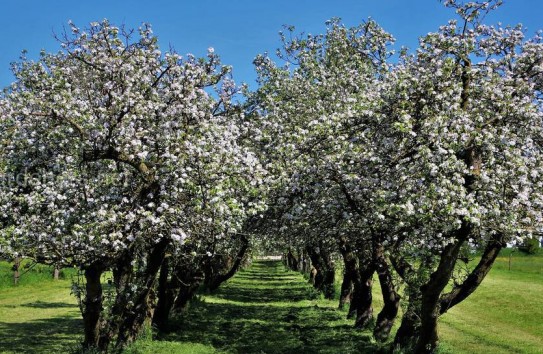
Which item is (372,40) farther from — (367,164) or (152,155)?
(152,155)

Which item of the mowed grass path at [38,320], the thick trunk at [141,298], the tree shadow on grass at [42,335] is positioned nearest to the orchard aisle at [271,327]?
the thick trunk at [141,298]

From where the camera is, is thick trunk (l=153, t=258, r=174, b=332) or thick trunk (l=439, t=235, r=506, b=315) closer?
thick trunk (l=439, t=235, r=506, b=315)

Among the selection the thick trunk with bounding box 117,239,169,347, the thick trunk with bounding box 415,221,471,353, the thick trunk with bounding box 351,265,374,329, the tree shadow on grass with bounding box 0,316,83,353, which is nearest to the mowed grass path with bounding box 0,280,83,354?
the tree shadow on grass with bounding box 0,316,83,353

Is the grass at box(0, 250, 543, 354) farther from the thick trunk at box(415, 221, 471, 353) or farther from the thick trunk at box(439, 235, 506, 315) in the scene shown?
the thick trunk at box(415, 221, 471, 353)

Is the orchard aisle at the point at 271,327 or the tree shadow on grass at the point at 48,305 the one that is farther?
the tree shadow on grass at the point at 48,305

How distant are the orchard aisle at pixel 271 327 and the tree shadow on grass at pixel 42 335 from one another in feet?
17.2

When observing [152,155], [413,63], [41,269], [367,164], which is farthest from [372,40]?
[41,269]

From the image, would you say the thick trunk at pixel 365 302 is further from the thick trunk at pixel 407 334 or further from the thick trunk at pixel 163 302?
the thick trunk at pixel 163 302

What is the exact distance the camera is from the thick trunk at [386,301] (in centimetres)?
2341

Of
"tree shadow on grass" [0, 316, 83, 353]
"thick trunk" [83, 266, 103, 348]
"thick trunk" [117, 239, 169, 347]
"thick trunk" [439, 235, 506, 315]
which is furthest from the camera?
"tree shadow on grass" [0, 316, 83, 353]

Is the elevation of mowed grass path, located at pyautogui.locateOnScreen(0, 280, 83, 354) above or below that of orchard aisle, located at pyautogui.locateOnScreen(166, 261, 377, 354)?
below

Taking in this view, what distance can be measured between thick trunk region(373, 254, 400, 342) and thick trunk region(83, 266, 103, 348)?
1183 centimetres

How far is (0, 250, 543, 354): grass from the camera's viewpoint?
81.9 feet

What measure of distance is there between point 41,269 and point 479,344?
50505 millimetres
